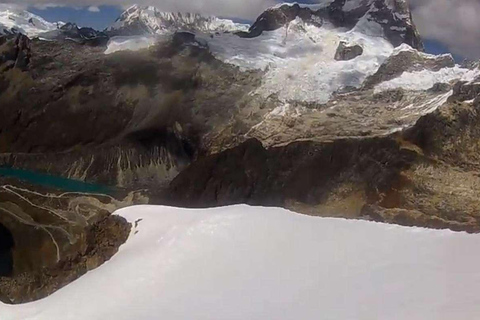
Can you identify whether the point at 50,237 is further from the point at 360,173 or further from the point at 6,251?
the point at 360,173

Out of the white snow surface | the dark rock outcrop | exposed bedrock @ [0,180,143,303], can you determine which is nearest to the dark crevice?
exposed bedrock @ [0,180,143,303]

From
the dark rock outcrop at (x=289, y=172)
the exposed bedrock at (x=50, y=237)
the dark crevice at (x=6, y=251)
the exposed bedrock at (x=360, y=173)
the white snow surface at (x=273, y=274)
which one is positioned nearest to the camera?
the white snow surface at (x=273, y=274)

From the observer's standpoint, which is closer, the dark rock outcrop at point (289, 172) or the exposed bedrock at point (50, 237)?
the exposed bedrock at point (50, 237)

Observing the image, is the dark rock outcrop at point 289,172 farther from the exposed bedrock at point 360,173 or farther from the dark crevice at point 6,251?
the dark crevice at point 6,251

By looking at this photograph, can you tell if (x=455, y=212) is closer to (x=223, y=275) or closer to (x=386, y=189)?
(x=386, y=189)

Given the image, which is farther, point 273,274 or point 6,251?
point 6,251

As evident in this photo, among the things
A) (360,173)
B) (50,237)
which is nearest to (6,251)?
(50,237)

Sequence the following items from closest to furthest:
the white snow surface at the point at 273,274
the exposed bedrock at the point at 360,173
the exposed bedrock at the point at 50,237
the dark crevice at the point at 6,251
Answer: the white snow surface at the point at 273,274 < the exposed bedrock at the point at 50,237 < the dark crevice at the point at 6,251 < the exposed bedrock at the point at 360,173

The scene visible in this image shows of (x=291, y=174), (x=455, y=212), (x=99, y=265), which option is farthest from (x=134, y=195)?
(x=99, y=265)

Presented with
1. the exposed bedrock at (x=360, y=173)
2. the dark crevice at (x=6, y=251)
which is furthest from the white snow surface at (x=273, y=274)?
the exposed bedrock at (x=360, y=173)
